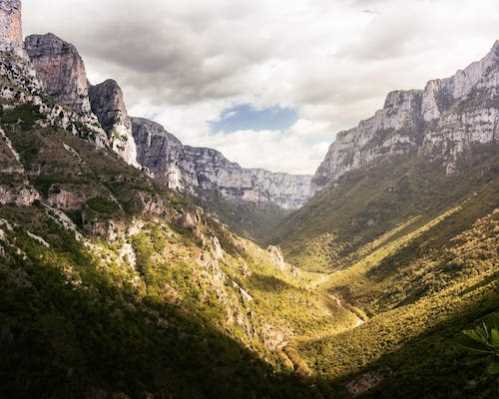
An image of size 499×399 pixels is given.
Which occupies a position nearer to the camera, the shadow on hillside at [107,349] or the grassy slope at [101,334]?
the shadow on hillside at [107,349]

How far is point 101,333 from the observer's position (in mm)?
142500

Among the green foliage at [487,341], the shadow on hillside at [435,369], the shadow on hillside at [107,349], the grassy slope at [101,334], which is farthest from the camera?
the shadow on hillside at [435,369]

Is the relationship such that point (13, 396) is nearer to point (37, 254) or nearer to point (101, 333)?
point (101, 333)

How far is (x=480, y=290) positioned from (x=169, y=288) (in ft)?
402

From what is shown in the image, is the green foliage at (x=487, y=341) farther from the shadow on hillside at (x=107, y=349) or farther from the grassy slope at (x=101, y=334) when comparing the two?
the grassy slope at (x=101, y=334)

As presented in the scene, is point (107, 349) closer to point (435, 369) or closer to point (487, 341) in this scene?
point (435, 369)

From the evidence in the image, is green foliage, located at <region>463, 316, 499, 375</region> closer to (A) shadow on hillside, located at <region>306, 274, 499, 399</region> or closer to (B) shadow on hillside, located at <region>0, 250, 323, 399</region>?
(B) shadow on hillside, located at <region>0, 250, 323, 399</region>

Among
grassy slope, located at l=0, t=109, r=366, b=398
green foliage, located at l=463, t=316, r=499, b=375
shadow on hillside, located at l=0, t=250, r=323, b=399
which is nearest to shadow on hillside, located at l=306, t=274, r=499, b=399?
grassy slope, located at l=0, t=109, r=366, b=398

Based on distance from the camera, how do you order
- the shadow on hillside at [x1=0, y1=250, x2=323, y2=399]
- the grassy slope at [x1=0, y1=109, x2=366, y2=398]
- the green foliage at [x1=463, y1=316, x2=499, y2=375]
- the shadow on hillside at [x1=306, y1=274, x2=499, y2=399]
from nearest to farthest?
the green foliage at [x1=463, y1=316, x2=499, y2=375]
the shadow on hillside at [x1=0, y1=250, x2=323, y2=399]
the grassy slope at [x1=0, y1=109, x2=366, y2=398]
the shadow on hillside at [x1=306, y1=274, x2=499, y2=399]

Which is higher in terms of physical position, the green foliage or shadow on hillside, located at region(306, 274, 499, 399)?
the green foliage

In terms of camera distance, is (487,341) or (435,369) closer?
(487,341)

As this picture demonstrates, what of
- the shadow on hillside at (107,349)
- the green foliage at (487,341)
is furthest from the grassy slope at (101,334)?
the green foliage at (487,341)

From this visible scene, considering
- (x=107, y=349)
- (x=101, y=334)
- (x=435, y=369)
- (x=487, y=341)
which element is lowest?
(x=435, y=369)

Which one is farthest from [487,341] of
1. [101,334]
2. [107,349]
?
[101,334]
